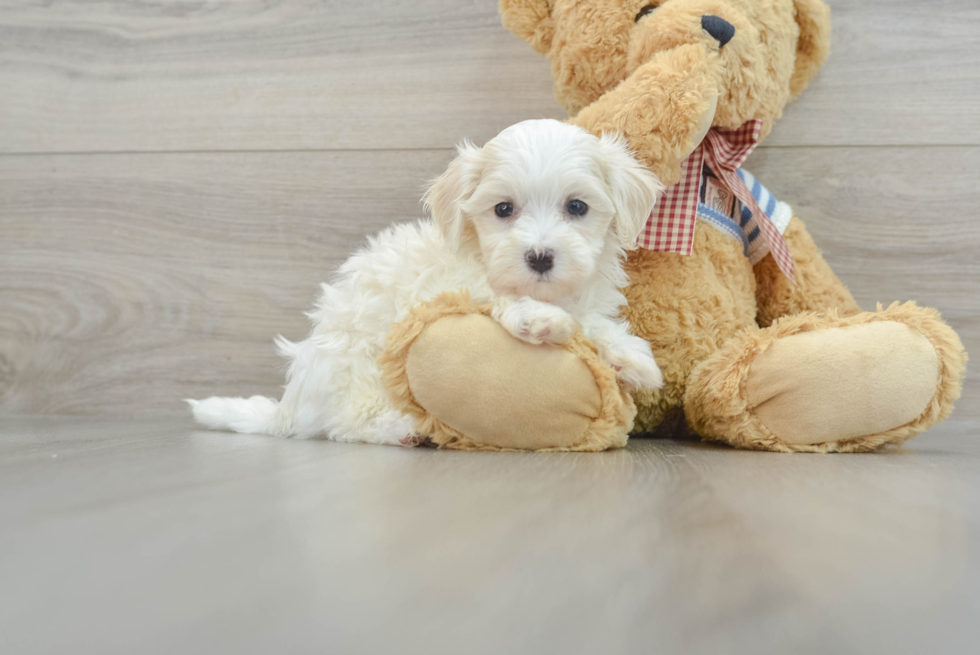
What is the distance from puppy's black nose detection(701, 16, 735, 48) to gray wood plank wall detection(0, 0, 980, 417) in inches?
16.5

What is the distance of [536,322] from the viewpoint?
829 mm

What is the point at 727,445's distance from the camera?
3.17 ft

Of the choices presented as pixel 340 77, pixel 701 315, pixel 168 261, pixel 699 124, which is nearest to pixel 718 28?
pixel 699 124

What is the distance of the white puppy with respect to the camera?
2.83ft

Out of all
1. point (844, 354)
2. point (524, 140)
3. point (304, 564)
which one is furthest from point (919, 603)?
point (524, 140)

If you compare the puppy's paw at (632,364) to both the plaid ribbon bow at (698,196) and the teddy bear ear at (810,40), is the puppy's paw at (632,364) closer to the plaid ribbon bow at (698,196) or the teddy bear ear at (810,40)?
the plaid ribbon bow at (698,196)

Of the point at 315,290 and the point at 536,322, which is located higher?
the point at 536,322

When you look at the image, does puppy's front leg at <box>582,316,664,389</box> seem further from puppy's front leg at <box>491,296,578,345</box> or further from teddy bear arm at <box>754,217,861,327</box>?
teddy bear arm at <box>754,217,861,327</box>

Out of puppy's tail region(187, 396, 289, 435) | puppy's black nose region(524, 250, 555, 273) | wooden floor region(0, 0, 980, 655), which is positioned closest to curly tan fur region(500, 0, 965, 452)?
wooden floor region(0, 0, 980, 655)

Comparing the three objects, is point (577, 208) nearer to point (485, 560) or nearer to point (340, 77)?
point (485, 560)

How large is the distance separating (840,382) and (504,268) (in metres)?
0.43

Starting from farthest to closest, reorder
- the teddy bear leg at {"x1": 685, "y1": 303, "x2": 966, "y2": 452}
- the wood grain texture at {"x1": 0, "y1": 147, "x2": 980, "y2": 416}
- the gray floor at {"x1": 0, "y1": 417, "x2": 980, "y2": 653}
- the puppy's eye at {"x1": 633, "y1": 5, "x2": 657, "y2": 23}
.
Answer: the wood grain texture at {"x1": 0, "y1": 147, "x2": 980, "y2": 416} < the puppy's eye at {"x1": 633, "y1": 5, "x2": 657, "y2": 23} < the teddy bear leg at {"x1": 685, "y1": 303, "x2": 966, "y2": 452} < the gray floor at {"x1": 0, "y1": 417, "x2": 980, "y2": 653}

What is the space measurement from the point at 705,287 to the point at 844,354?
255mm

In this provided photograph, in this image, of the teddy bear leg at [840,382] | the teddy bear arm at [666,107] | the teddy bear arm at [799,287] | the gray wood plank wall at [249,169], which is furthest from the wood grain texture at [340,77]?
the teddy bear leg at [840,382]
